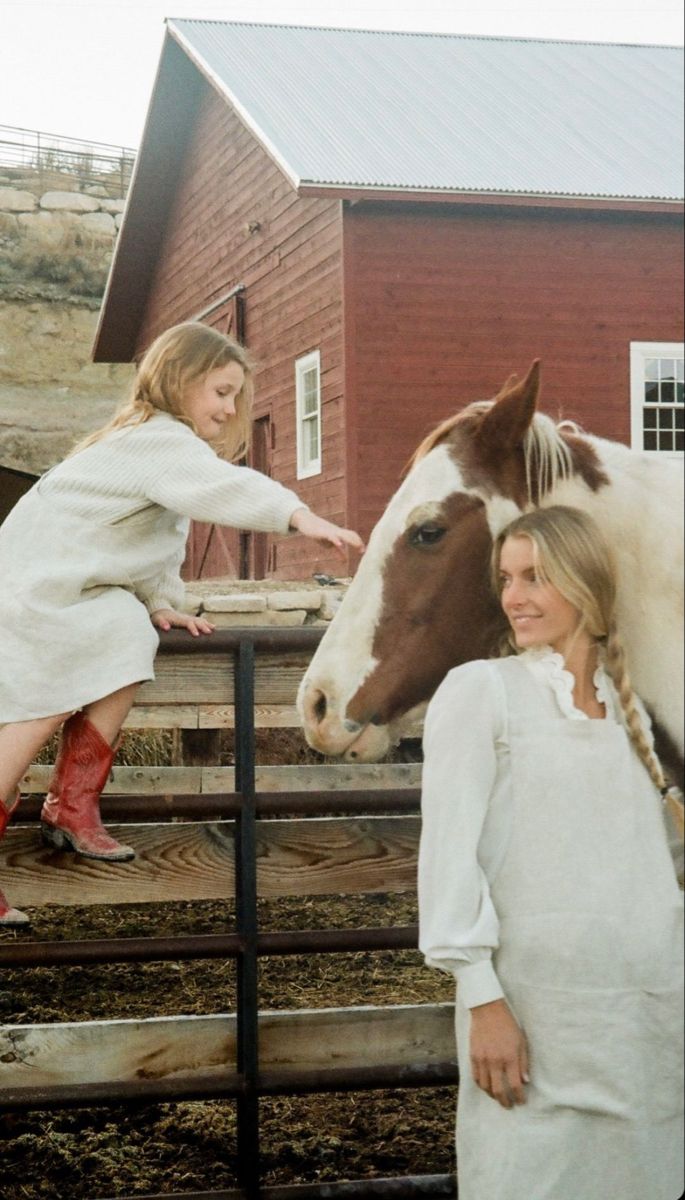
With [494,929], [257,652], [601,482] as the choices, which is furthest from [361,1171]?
[601,482]

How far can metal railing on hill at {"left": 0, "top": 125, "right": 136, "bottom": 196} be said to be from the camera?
9.21 ft

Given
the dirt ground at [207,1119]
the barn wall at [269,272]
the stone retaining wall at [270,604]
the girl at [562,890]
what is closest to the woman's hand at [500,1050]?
the girl at [562,890]

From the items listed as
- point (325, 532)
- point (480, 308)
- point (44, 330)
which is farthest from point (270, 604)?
point (480, 308)

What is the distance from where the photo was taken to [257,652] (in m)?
2.26

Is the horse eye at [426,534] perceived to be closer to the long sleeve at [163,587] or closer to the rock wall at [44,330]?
the long sleeve at [163,587]

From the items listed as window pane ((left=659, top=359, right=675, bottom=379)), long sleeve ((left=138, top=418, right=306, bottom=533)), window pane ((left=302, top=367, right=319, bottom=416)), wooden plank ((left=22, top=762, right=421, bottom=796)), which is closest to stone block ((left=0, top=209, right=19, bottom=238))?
wooden plank ((left=22, top=762, right=421, bottom=796))

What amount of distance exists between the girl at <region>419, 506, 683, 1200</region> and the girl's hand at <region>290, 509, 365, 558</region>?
0.19 metres

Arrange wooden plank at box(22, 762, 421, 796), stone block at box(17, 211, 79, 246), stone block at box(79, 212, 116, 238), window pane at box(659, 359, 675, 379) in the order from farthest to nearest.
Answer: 1. window pane at box(659, 359, 675, 379)
2. stone block at box(79, 212, 116, 238)
3. stone block at box(17, 211, 79, 246)
4. wooden plank at box(22, 762, 421, 796)

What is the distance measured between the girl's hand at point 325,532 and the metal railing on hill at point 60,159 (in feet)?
4.26

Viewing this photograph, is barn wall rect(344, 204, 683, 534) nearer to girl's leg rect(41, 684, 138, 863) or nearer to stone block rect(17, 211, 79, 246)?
stone block rect(17, 211, 79, 246)

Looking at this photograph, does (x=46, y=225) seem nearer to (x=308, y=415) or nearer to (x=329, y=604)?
(x=329, y=604)

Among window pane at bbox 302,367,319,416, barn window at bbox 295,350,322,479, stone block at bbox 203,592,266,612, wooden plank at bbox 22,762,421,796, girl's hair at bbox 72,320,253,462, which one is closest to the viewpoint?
girl's hair at bbox 72,320,253,462

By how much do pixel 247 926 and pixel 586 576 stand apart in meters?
1.03

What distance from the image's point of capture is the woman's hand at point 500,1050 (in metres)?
1.46
